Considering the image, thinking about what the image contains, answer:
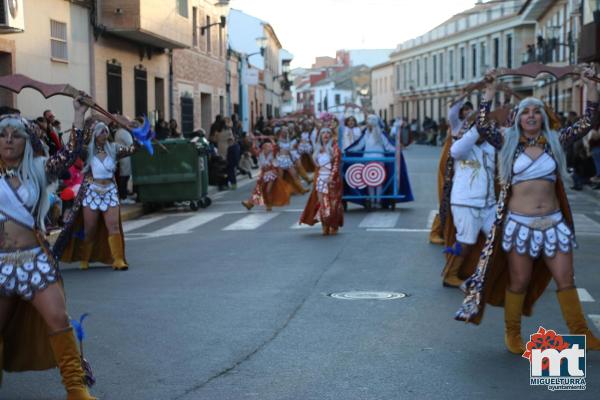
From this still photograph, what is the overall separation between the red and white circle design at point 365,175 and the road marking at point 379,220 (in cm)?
70

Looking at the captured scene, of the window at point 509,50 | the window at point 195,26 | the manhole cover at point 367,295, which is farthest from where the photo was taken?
the window at point 509,50

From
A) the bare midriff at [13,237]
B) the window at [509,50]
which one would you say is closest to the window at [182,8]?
the bare midriff at [13,237]

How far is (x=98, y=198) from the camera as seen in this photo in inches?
455

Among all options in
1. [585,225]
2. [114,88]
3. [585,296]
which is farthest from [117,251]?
[114,88]

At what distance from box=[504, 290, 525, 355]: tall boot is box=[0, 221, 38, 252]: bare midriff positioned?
3149mm

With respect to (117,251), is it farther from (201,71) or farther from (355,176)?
(201,71)

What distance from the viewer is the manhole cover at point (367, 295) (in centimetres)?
923

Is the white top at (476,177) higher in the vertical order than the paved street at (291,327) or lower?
higher

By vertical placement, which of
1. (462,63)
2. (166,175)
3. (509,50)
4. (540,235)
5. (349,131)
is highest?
(509,50)

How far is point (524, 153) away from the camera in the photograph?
693cm

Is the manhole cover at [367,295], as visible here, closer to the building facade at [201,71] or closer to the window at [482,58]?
the building facade at [201,71]

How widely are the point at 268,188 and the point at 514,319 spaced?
13402 mm

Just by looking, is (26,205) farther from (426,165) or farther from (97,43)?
(426,165)

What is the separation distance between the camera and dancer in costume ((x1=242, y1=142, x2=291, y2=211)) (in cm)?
1992
